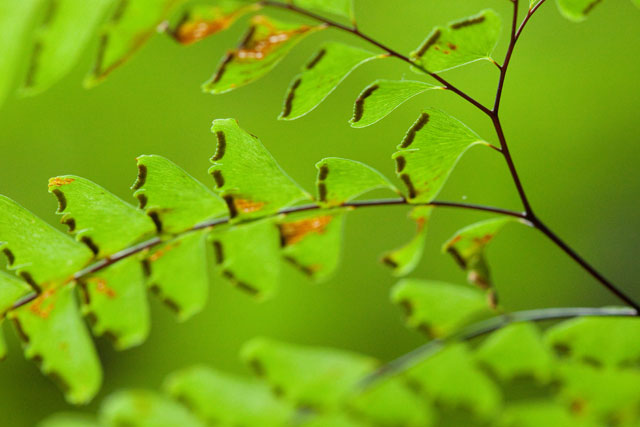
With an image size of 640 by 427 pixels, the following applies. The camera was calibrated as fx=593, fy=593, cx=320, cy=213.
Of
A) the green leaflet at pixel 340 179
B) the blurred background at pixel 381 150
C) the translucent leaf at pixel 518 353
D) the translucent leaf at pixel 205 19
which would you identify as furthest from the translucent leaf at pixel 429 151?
the blurred background at pixel 381 150

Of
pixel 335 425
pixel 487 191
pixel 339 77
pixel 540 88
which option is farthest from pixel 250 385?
pixel 540 88

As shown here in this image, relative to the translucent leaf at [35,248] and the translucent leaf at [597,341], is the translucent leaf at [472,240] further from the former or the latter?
the translucent leaf at [35,248]

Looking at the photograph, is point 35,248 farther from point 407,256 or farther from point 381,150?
point 381,150

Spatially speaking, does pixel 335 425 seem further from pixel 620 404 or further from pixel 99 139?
pixel 99 139

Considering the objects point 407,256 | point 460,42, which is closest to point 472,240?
point 407,256

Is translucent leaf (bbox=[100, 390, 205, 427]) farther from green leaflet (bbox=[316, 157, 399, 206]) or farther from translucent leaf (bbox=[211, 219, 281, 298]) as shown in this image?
green leaflet (bbox=[316, 157, 399, 206])

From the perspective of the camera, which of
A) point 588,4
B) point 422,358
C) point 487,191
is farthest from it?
point 487,191

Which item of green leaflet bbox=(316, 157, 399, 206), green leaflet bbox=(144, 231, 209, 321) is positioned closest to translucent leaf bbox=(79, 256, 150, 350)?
green leaflet bbox=(144, 231, 209, 321)
